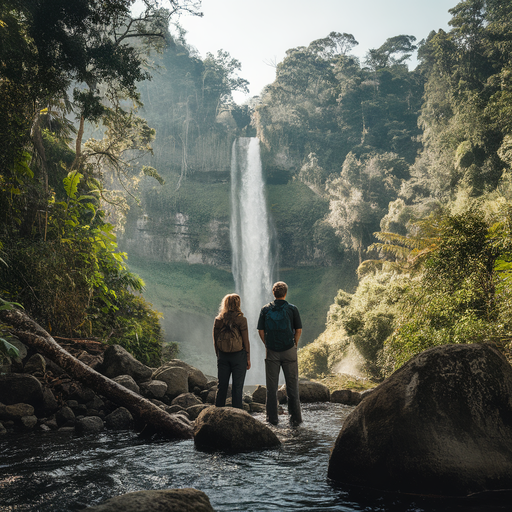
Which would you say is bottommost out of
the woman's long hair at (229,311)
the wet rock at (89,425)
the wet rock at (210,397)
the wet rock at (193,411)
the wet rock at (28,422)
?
the wet rock at (210,397)

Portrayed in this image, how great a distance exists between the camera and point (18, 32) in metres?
7.30

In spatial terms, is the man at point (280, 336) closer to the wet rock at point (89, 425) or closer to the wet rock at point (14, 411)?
the wet rock at point (89, 425)

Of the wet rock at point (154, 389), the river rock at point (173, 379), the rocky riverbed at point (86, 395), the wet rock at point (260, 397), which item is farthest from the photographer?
the wet rock at point (260, 397)

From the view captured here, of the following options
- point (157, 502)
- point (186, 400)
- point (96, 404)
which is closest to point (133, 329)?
point (186, 400)

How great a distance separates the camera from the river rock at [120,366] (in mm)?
7359

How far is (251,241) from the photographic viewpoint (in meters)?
39.8

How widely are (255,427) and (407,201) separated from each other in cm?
3021

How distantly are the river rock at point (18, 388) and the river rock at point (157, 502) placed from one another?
160 inches

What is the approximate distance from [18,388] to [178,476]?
133 inches

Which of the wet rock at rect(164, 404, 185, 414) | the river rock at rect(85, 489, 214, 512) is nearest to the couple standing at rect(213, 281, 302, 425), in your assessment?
the wet rock at rect(164, 404, 185, 414)

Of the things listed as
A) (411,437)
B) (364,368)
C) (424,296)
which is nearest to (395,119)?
(364,368)

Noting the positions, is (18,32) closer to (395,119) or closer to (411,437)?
(411,437)

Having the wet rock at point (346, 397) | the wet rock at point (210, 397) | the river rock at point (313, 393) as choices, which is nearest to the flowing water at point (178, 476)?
the wet rock at point (210, 397)

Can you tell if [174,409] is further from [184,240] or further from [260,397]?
[184,240]
